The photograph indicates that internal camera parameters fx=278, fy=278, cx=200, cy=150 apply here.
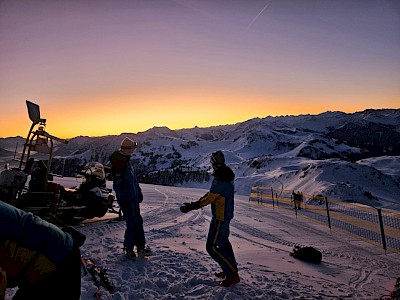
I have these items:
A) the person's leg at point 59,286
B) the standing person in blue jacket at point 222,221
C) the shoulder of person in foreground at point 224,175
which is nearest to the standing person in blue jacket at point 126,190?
the standing person in blue jacket at point 222,221

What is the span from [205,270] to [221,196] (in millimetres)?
1464

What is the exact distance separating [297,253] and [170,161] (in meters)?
179

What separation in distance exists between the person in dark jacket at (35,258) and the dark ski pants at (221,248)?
2712 mm

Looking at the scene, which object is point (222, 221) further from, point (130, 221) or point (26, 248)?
point (26, 248)

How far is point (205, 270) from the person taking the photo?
483 cm

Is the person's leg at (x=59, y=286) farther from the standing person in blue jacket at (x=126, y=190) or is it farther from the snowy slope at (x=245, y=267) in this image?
the standing person in blue jacket at (x=126, y=190)

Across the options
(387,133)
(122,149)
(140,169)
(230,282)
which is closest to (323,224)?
(230,282)

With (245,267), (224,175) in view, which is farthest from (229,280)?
(224,175)

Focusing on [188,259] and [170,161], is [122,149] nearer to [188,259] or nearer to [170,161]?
[188,259]

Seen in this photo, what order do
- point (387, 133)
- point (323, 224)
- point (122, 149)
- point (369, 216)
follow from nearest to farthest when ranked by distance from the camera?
point (122, 149), point (323, 224), point (369, 216), point (387, 133)

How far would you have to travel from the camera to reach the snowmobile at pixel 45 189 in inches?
253

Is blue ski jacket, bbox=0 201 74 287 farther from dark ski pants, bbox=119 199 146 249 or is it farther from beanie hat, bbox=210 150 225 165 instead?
dark ski pants, bbox=119 199 146 249

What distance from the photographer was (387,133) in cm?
17525

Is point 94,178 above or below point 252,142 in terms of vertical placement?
below
